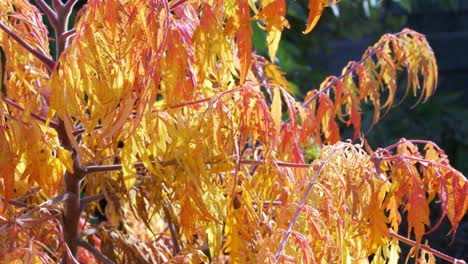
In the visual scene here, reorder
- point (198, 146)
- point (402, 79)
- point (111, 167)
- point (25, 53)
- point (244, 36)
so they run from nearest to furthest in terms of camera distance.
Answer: point (244, 36), point (198, 146), point (111, 167), point (25, 53), point (402, 79)

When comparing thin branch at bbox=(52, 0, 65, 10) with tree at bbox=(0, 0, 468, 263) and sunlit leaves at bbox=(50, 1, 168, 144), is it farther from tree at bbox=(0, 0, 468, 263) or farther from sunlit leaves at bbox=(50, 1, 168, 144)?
sunlit leaves at bbox=(50, 1, 168, 144)

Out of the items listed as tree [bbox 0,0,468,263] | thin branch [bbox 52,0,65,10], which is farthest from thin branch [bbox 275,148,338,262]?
thin branch [bbox 52,0,65,10]

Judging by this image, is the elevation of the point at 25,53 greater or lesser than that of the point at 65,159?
greater

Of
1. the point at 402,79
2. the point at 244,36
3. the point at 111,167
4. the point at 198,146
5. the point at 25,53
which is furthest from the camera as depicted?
the point at 402,79

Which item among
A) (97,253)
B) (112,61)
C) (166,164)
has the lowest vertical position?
(97,253)

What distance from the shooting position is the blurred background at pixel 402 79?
3.05 m

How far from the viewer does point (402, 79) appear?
3.78 meters

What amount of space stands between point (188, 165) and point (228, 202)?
0.35 ft

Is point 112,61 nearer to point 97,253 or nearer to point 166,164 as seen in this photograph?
point 166,164

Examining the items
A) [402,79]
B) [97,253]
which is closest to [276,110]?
[97,253]

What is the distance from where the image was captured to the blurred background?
305 centimetres

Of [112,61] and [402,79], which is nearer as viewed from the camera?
[112,61]

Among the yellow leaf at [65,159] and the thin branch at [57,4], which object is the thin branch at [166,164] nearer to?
the yellow leaf at [65,159]

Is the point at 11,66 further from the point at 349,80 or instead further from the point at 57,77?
the point at 349,80
